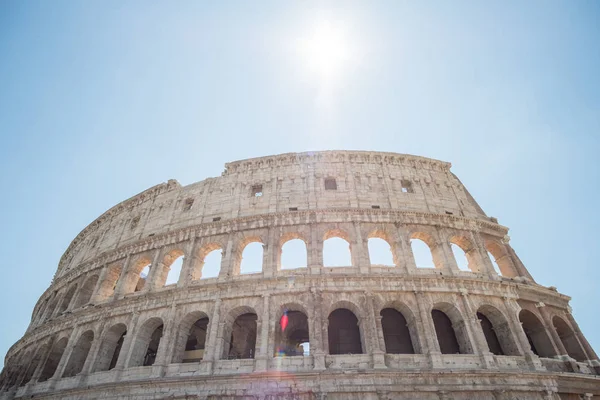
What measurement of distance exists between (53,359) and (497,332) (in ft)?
77.6

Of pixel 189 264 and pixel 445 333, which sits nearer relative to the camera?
pixel 445 333

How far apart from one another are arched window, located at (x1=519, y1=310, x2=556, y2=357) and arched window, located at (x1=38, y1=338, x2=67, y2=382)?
2490 centimetres

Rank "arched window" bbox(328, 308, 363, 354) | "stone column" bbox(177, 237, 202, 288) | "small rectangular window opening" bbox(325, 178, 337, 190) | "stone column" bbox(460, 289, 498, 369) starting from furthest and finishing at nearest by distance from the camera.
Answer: "small rectangular window opening" bbox(325, 178, 337, 190)
"stone column" bbox(177, 237, 202, 288)
"arched window" bbox(328, 308, 363, 354)
"stone column" bbox(460, 289, 498, 369)

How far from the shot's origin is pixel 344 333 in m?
14.9

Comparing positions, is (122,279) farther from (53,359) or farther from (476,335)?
(476,335)

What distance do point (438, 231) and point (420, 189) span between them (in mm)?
3324

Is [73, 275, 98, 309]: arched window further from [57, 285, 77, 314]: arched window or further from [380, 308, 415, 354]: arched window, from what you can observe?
[380, 308, 415, 354]: arched window

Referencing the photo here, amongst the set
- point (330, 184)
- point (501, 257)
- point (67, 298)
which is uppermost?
point (330, 184)

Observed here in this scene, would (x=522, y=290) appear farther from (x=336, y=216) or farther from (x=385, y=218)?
(x=336, y=216)

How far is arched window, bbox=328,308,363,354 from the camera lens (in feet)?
47.5

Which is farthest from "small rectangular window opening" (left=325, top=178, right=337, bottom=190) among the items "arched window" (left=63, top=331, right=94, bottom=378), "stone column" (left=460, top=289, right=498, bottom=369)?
"arched window" (left=63, top=331, right=94, bottom=378)

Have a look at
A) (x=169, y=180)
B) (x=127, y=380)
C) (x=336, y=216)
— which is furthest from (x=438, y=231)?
(x=169, y=180)

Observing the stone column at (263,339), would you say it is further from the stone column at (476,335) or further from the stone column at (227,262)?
the stone column at (476,335)

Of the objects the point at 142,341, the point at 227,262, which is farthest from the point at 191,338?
the point at 227,262
